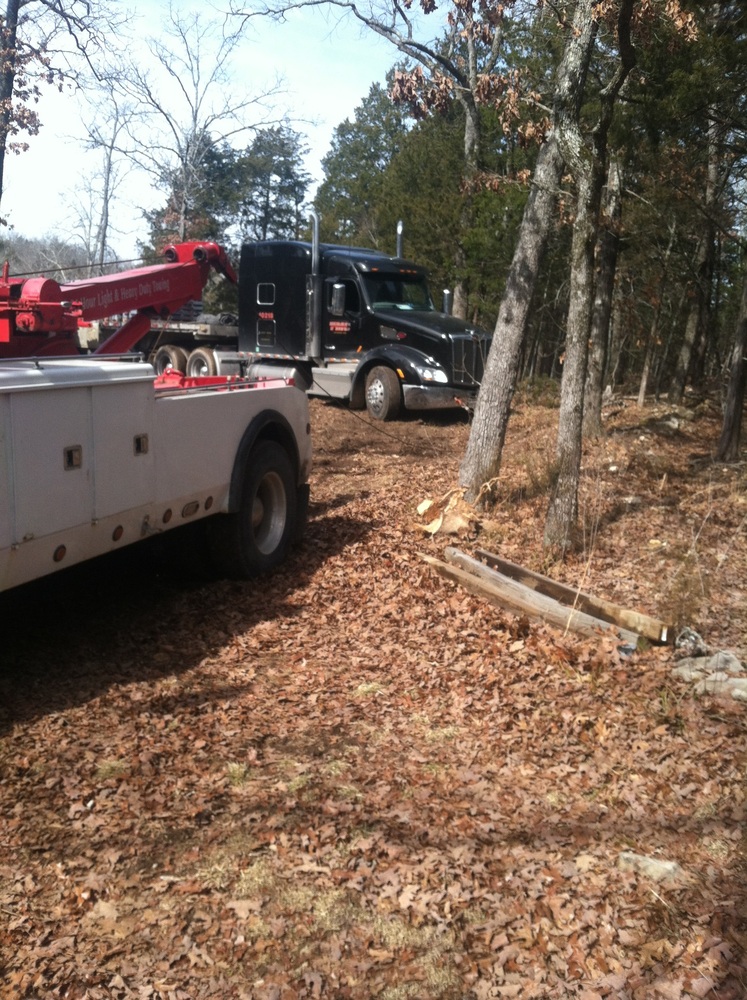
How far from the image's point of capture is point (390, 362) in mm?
16656

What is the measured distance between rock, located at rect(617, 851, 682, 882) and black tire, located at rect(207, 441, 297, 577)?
155 inches

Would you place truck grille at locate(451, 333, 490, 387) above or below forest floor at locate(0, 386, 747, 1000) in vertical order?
above

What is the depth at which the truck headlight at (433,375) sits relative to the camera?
639 inches

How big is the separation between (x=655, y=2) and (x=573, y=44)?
1194 millimetres

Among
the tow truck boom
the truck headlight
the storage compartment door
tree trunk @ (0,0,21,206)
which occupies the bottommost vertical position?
the truck headlight

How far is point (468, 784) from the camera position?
4742mm

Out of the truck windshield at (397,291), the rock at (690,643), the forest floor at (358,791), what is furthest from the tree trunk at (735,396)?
→ the rock at (690,643)

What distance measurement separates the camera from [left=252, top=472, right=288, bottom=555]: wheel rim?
7844 mm

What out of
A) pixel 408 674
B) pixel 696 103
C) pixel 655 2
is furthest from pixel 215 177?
pixel 408 674

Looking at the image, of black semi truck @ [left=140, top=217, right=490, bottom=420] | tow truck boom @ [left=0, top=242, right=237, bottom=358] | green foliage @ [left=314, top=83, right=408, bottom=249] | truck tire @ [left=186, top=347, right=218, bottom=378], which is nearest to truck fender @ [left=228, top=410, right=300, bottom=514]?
tow truck boom @ [left=0, top=242, right=237, bottom=358]

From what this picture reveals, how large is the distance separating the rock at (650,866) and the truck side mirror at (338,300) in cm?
1413

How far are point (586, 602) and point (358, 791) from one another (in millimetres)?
2898

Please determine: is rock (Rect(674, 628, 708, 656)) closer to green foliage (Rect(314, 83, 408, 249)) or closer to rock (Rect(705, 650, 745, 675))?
rock (Rect(705, 650, 745, 675))

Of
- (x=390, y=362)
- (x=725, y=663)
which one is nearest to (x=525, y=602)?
(x=725, y=663)
